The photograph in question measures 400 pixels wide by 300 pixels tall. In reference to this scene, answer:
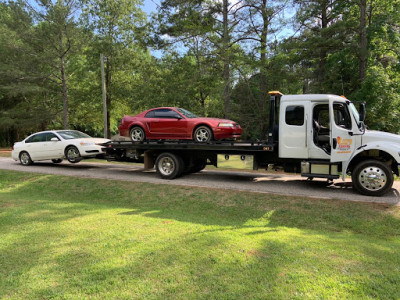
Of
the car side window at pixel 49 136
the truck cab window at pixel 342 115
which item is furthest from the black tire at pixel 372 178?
the car side window at pixel 49 136

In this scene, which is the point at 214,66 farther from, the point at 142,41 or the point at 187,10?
the point at 142,41

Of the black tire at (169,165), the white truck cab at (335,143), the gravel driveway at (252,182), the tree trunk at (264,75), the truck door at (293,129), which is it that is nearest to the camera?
the white truck cab at (335,143)

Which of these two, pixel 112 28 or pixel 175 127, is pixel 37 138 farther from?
pixel 112 28

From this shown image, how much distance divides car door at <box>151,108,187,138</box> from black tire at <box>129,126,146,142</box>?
1.57ft

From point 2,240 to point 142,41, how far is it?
18594 millimetres

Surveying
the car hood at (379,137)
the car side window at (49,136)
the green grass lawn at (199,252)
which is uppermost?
the car side window at (49,136)

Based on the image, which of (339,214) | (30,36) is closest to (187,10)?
(30,36)

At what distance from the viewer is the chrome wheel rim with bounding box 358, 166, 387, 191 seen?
690 cm

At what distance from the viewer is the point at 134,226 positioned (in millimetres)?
4699

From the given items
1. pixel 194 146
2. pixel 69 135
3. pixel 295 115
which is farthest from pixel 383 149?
pixel 69 135

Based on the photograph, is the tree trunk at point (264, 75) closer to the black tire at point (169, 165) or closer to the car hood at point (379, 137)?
the black tire at point (169, 165)

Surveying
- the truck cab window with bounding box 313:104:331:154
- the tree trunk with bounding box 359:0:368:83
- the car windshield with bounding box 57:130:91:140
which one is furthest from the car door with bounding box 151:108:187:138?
the tree trunk with bounding box 359:0:368:83

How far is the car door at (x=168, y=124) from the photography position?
30.4 feet

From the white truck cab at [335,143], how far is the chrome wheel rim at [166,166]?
12.4 feet
